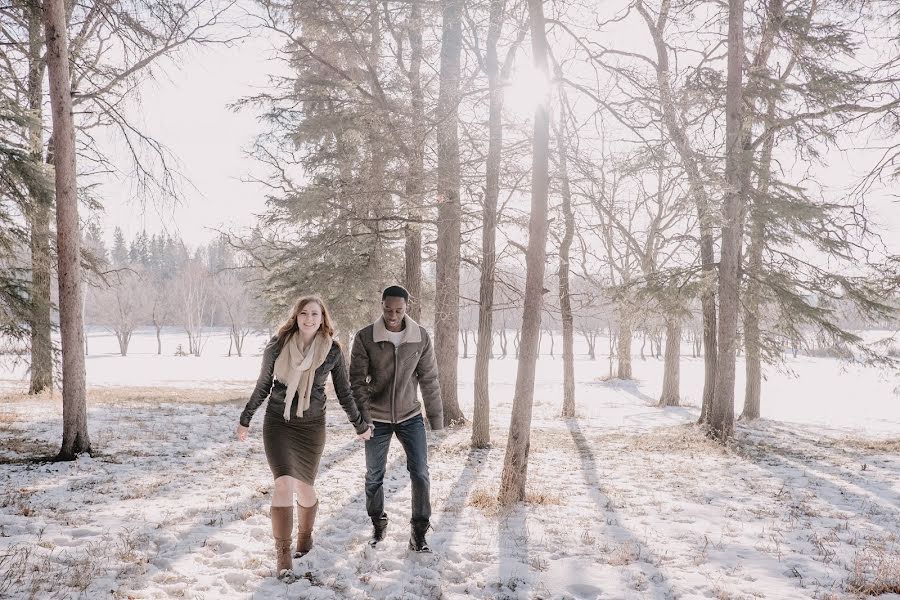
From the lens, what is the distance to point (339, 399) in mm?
3867

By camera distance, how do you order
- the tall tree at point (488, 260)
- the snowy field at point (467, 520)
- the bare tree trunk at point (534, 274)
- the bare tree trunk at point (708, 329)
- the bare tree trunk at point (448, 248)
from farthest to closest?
the bare tree trunk at point (708, 329)
the bare tree trunk at point (448, 248)
the tall tree at point (488, 260)
the bare tree trunk at point (534, 274)
the snowy field at point (467, 520)

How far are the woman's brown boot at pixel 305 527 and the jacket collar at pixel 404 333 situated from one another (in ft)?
4.45

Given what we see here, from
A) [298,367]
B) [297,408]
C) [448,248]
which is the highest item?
[448,248]

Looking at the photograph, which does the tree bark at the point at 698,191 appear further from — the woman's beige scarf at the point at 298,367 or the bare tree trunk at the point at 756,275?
the woman's beige scarf at the point at 298,367

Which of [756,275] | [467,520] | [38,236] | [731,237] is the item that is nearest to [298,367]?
[467,520]

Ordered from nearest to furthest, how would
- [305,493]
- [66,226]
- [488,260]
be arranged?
1. [305,493]
2. [66,226]
3. [488,260]

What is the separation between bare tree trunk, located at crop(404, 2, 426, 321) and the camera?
7.79m

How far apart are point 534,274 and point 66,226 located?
20.0 feet

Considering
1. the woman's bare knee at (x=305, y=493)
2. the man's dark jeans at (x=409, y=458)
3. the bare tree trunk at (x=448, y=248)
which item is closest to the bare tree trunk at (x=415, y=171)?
the bare tree trunk at (x=448, y=248)

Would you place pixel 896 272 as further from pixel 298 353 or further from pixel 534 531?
pixel 298 353

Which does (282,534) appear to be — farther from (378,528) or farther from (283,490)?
(378,528)

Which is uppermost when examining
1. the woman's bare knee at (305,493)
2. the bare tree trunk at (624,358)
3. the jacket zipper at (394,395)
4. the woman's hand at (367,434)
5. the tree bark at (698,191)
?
the tree bark at (698,191)

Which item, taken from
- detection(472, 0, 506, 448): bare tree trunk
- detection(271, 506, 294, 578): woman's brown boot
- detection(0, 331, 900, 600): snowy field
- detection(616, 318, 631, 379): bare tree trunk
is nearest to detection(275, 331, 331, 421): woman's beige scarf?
detection(271, 506, 294, 578): woman's brown boot

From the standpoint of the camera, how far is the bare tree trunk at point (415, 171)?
7789 mm
